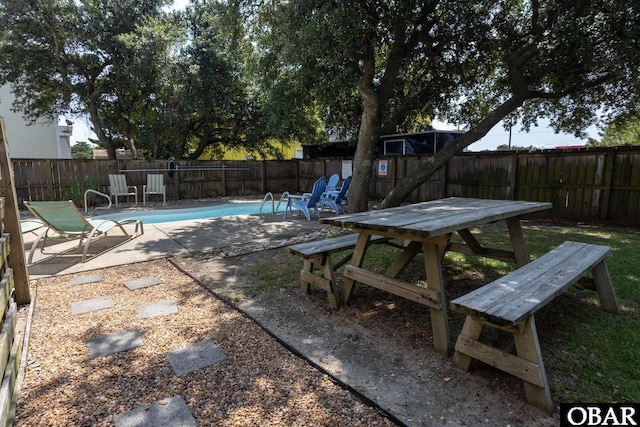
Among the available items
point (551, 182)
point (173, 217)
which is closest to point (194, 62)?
point (173, 217)

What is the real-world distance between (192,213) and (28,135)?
1192 cm

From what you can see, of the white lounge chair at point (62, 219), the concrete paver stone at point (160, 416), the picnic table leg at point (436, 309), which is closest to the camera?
the concrete paver stone at point (160, 416)

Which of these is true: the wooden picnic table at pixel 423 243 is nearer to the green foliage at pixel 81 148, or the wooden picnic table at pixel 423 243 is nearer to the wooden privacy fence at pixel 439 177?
the wooden privacy fence at pixel 439 177

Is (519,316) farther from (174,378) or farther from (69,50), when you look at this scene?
(69,50)

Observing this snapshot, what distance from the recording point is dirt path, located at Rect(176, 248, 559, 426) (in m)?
1.60

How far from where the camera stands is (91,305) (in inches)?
112

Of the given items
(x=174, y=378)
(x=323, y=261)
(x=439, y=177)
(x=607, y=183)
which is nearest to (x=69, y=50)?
(x=439, y=177)

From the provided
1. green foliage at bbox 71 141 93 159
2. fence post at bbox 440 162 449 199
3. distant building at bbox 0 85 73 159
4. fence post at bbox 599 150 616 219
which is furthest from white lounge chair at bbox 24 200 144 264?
green foliage at bbox 71 141 93 159

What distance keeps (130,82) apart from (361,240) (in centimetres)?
1230

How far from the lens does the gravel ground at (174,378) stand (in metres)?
1.60

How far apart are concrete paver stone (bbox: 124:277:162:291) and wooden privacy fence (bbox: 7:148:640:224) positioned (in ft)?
24.2

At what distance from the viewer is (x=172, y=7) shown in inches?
497

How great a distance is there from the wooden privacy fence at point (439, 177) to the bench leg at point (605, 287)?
211 inches

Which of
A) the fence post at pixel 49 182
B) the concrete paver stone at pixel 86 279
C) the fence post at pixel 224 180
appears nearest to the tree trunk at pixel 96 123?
the fence post at pixel 49 182
